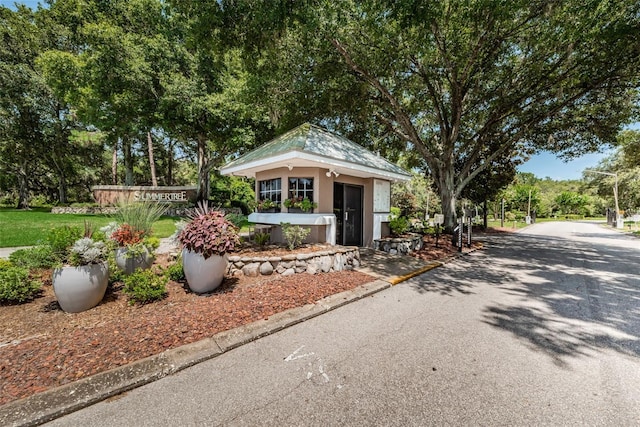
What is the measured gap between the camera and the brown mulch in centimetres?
243

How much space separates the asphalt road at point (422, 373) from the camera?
1993 millimetres

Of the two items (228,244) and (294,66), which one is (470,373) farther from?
(294,66)

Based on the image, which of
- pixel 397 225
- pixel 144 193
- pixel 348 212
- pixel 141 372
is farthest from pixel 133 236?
pixel 144 193

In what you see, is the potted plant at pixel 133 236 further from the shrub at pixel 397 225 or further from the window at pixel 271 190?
the shrub at pixel 397 225

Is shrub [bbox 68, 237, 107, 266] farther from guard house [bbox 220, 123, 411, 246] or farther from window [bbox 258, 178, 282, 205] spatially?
window [bbox 258, 178, 282, 205]

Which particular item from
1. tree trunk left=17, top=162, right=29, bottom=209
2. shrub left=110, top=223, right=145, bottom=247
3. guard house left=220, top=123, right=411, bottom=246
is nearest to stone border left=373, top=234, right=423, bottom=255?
guard house left=220, top=123, right=411, bottom=246

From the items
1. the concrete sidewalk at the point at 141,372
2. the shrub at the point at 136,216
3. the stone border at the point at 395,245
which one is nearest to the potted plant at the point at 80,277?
the shrub at the point at 136,216

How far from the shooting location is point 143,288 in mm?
3949

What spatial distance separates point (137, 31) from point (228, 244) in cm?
1944

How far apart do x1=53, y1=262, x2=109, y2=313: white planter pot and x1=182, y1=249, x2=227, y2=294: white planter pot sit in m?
1.21

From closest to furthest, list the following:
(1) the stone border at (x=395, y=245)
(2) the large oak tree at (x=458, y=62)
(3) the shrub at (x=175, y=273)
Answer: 1. (3) the shrub at (x=175, y=273)
2. (2) the large oak tree at (x=458, y=62)
3. (1) the stone border at (x=395, y=245)

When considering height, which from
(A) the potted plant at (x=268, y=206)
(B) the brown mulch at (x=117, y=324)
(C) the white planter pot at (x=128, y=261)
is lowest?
(B) the brown mulch at (x=117, y=324)

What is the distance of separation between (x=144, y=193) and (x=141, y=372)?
65.2 ft

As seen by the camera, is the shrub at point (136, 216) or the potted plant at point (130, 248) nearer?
the potted plant at point (130, 248)
